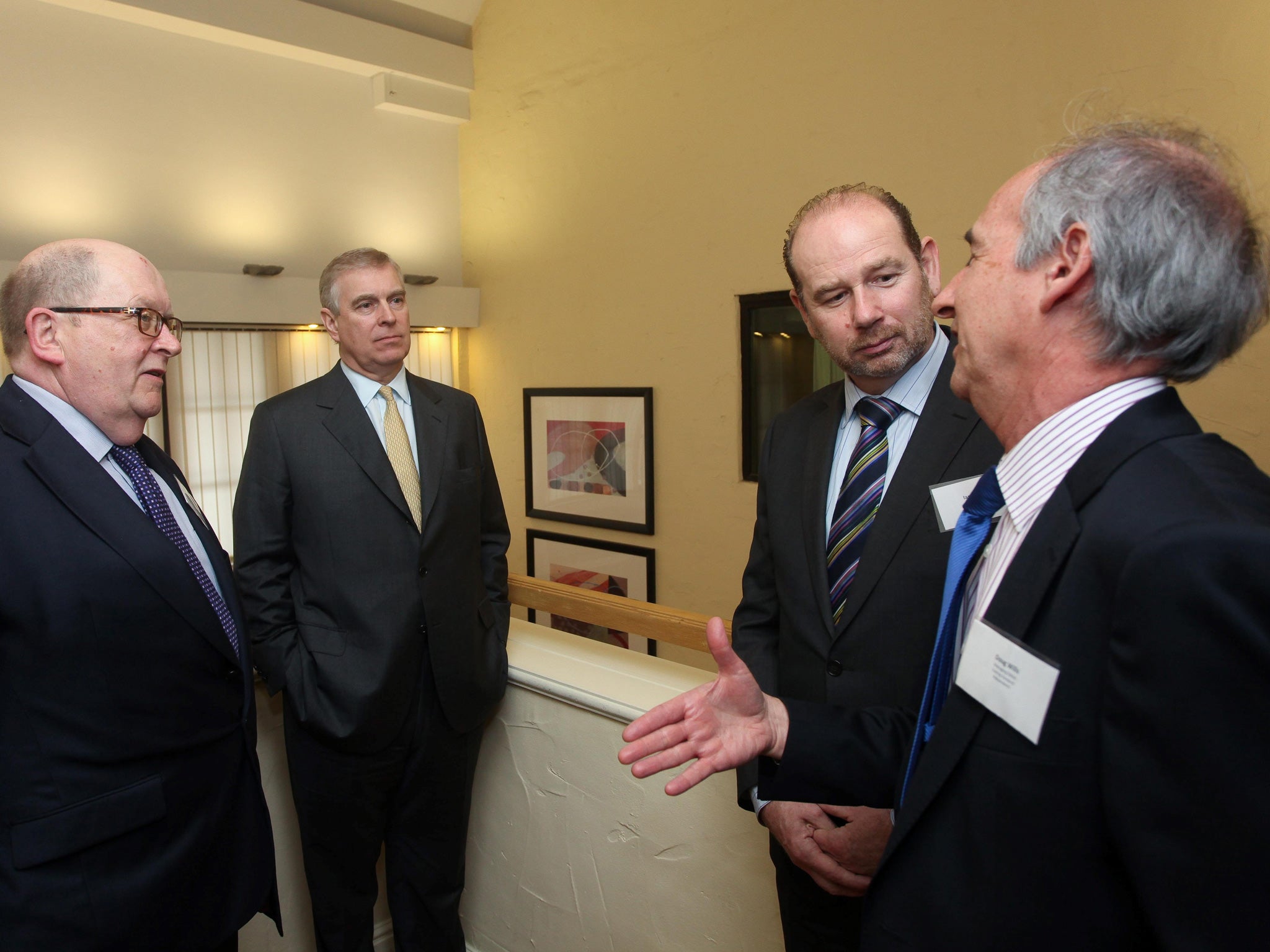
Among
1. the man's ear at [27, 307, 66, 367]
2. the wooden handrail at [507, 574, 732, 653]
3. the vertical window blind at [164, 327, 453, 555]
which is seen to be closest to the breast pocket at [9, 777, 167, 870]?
the man's ear at [27, 307, 66, 367]

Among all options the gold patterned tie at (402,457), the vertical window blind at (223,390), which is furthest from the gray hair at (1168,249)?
the vertical window blind at (223,390)

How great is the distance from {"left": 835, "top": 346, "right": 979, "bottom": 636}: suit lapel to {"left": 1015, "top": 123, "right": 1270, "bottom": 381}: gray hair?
570 millimetres

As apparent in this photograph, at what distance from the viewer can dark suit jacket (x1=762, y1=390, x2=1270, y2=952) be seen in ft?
2.37

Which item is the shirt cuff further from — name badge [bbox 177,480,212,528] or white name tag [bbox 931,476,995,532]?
name badge [bbox 177,480,212,528]

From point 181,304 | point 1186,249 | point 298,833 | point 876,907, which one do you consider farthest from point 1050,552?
point 181,304

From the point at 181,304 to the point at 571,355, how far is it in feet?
7.64

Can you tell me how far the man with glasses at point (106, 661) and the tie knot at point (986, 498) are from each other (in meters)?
1.48

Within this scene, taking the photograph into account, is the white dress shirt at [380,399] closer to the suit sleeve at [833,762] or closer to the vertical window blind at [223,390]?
the suit sleeve at [833,762]

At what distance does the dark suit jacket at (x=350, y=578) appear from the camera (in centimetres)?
223

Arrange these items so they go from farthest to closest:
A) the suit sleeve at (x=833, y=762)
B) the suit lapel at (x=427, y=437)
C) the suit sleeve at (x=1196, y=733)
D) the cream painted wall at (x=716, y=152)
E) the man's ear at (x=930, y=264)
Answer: the cream painted wall at (x=716, y=152) → the suit lapel at (x=427, y=437) → the man's ear at (x=930, y=264) → the suit sleeve at (x=833, y=762) → the suit sleeve at (x=1196, y=733)

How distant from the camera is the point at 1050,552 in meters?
0.92

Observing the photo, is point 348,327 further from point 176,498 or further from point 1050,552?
point 1050,552

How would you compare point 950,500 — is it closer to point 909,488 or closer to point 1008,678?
point 909,488

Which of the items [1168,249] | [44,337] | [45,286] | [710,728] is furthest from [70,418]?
[1168,249]
